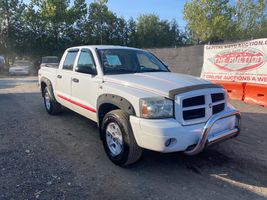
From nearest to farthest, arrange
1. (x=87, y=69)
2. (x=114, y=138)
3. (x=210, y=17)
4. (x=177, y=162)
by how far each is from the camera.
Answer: (x=114, y=138)
(x=177, y=162)
(x=87, y=69)
(x=210, y=17)

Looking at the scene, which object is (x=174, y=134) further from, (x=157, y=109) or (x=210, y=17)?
(x=210, y=17)

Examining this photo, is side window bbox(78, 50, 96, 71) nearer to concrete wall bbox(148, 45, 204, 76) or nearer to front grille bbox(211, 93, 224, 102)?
front grille bbox(211, 93, 224, 102)

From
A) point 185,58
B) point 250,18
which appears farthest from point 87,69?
point 250,18

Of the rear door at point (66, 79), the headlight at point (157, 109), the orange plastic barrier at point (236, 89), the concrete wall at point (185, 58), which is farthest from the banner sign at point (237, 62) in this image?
the rear door at point (66, 79)

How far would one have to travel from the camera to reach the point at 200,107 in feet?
10.7

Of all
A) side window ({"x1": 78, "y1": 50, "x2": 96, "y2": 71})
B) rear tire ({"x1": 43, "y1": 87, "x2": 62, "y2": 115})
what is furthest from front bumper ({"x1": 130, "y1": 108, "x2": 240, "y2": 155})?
rear tire ({"x1": 43, "y1": 87, "x2": 62, "y2": 115})

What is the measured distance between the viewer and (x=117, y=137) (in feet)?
12.1

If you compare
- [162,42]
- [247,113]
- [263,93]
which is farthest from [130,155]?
[162,42]

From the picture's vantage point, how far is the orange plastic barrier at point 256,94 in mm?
7145

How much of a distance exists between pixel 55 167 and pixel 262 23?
32.9 metres

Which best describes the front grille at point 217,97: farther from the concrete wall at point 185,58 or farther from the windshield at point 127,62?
the concrete wall at point 185,58

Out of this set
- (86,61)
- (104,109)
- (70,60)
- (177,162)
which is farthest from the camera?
(70,60)

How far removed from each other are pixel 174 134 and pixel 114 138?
114 cm

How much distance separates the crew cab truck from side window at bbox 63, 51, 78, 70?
698 mm
